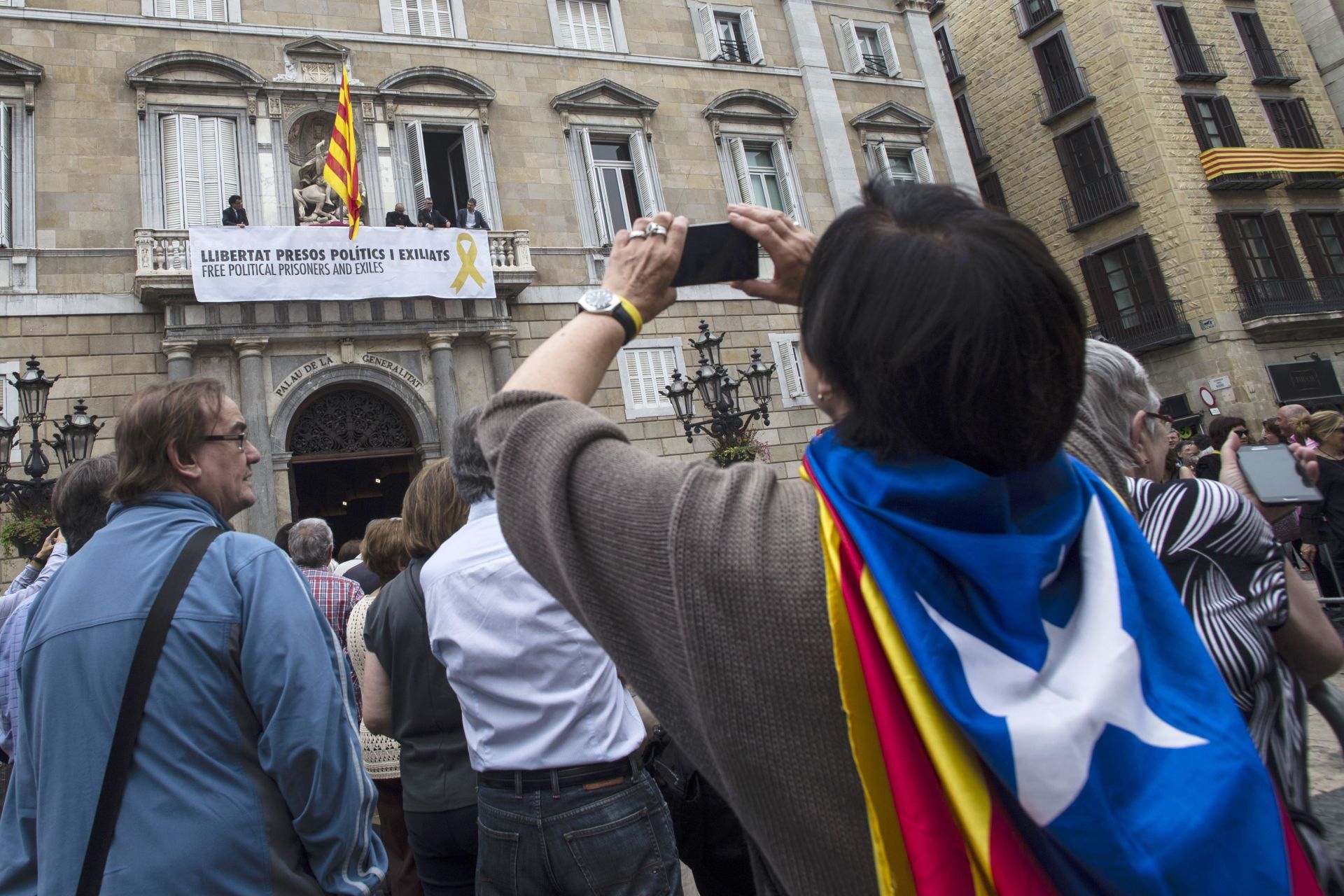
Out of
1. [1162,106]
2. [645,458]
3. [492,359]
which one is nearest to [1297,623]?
[645,458]

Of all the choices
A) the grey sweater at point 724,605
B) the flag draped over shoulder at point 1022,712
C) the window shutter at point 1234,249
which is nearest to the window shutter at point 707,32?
the window shutter at point 1234,249

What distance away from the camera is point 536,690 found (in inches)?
103

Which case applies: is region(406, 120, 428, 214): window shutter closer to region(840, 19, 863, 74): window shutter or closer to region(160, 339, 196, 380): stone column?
region(160, 339, 196, 380): stone column

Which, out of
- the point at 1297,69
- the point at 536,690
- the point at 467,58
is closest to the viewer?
the point at 536,690

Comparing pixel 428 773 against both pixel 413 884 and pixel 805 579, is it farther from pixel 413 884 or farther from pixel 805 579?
pixel 805 579

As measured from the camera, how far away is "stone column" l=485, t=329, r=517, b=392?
14281 mm

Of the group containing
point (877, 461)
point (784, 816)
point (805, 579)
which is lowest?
point (784, 816)

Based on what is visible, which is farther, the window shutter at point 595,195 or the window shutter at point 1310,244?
the window shutter at point 1310,244

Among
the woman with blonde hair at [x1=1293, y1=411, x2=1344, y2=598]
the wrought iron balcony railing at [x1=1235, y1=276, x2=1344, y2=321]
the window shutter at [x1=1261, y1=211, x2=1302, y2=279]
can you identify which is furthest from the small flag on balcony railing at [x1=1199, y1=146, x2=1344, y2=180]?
the woman with blonde hair at [x1=1293, y1=411, x2=1344, y2=598]

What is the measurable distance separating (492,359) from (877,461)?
13829mm

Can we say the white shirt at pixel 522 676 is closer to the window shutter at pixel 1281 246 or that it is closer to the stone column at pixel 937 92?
the stone column at pixel 937 92

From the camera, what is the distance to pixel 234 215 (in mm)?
12883

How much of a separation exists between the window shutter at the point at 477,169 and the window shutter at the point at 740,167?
4.78 metres

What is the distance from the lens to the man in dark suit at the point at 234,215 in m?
12.8
